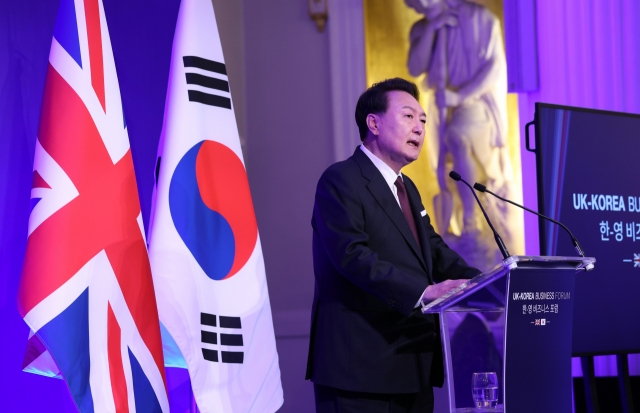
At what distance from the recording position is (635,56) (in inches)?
164

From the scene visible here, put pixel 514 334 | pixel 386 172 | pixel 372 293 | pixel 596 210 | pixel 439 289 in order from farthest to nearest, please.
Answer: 1. pixel 596 210
2. pixel 386 172
3. pixel 372 293
4. pixel 439 289
5. pixel 514 334

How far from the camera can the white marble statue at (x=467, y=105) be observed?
14.2 feet

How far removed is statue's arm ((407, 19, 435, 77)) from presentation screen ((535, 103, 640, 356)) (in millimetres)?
1352

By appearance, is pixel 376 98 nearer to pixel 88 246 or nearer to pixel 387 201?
pixel 387 201

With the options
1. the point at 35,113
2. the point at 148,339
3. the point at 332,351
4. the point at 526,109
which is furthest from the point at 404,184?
the point at 526,109

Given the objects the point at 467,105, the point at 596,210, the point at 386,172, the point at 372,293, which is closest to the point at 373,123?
the point at 386,172

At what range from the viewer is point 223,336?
2396mm

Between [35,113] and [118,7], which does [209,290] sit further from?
[118,7]

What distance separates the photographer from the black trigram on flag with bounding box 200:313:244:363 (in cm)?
236

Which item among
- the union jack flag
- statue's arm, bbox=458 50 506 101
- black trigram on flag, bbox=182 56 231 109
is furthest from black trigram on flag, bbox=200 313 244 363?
statue's arm, bbox=458 50 506 101

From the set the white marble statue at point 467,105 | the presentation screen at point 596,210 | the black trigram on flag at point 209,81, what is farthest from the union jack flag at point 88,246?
the white marble statue at point 467,105

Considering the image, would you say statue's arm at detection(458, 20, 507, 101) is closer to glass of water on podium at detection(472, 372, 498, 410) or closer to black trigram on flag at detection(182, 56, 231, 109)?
black trigram on flag at detection(182, 56, 231, 109)

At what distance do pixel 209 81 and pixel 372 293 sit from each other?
983 millimetres

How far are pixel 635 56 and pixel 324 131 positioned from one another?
1.90 metres
